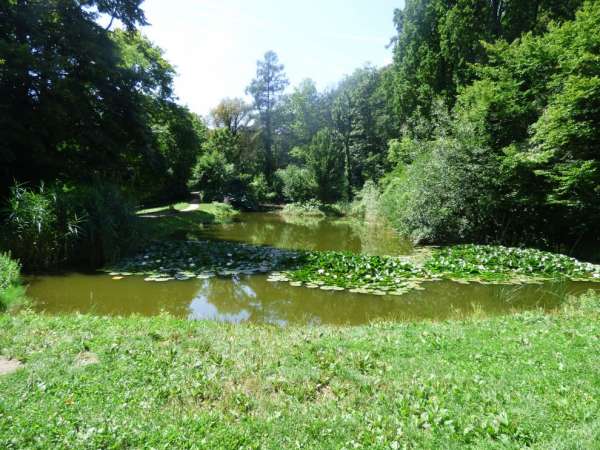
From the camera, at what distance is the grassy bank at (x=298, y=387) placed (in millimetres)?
2775

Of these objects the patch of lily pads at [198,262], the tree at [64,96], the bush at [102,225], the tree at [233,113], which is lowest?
the patch of lily pads at [198,262]

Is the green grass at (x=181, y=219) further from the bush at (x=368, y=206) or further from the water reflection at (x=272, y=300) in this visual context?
the bush at (x=368, y=206)

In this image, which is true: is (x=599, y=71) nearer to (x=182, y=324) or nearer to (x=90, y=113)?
(x=182, y=324)

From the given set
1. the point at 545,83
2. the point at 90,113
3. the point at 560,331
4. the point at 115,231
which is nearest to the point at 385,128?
the point at 545,83

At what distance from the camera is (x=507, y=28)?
Answer: 20.4 meters

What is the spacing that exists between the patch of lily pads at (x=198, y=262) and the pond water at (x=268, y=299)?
0.38 meters

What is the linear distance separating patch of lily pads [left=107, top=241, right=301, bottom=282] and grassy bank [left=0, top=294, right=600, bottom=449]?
179 inches

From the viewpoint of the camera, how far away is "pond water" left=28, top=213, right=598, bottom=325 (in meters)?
7.25

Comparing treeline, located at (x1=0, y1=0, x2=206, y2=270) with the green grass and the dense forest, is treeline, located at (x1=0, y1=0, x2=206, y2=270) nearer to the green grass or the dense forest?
the dense forest

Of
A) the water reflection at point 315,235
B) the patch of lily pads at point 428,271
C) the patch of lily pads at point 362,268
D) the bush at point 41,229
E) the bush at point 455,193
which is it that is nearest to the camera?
the patch of lily pads at point 428,271

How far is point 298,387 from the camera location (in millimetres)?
3572

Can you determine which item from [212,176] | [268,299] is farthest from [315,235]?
[212,176]

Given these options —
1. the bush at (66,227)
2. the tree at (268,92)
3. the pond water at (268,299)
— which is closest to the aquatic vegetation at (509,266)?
the pond water at (268,299)

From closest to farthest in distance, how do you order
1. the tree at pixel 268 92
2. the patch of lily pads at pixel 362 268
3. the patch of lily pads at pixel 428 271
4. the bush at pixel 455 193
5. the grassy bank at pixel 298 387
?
the grassy bank at pixel 298 387
the patch of lily pads at pixel 428 271
the patch of lily pads at pixel 362 268
the bush at pixel 455 193
the tree at pixel 268 92
